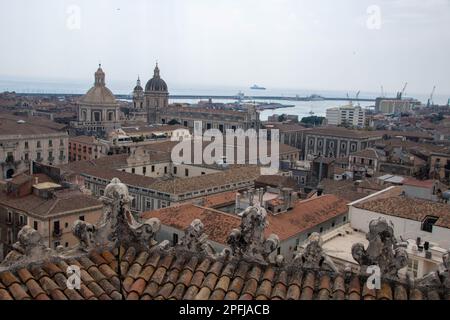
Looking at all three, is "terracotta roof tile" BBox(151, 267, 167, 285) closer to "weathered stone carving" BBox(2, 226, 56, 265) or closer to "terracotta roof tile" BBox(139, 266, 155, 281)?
"terracotta roof tile" BBox(139, 266, 155, 281)

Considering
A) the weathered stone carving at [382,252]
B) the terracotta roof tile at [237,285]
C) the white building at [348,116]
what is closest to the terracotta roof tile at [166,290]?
the terracotta roof tile at [237,285]

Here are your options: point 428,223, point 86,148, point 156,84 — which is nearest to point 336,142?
point 86,148

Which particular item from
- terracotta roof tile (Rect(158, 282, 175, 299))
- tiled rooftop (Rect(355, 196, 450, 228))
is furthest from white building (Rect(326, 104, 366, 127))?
terracotta roof tile (Rect(158, 282, 175, 299))

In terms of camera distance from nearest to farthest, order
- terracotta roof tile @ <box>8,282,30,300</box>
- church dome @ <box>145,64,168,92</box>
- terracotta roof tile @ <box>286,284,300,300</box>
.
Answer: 1. terracotta roof tile @ <box>8,282,30,300</box>
2. terracotta roof tile @ <box>286,284,300,300</box>
3. church dome @ <box>145,64,168,92</box>

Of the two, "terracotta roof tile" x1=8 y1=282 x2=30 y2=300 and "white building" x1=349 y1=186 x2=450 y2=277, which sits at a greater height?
"terracotta roof tile" x1=8 y1=282 x2=30 y2=300

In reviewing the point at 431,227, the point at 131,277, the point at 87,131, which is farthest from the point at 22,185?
the point at 87,131
